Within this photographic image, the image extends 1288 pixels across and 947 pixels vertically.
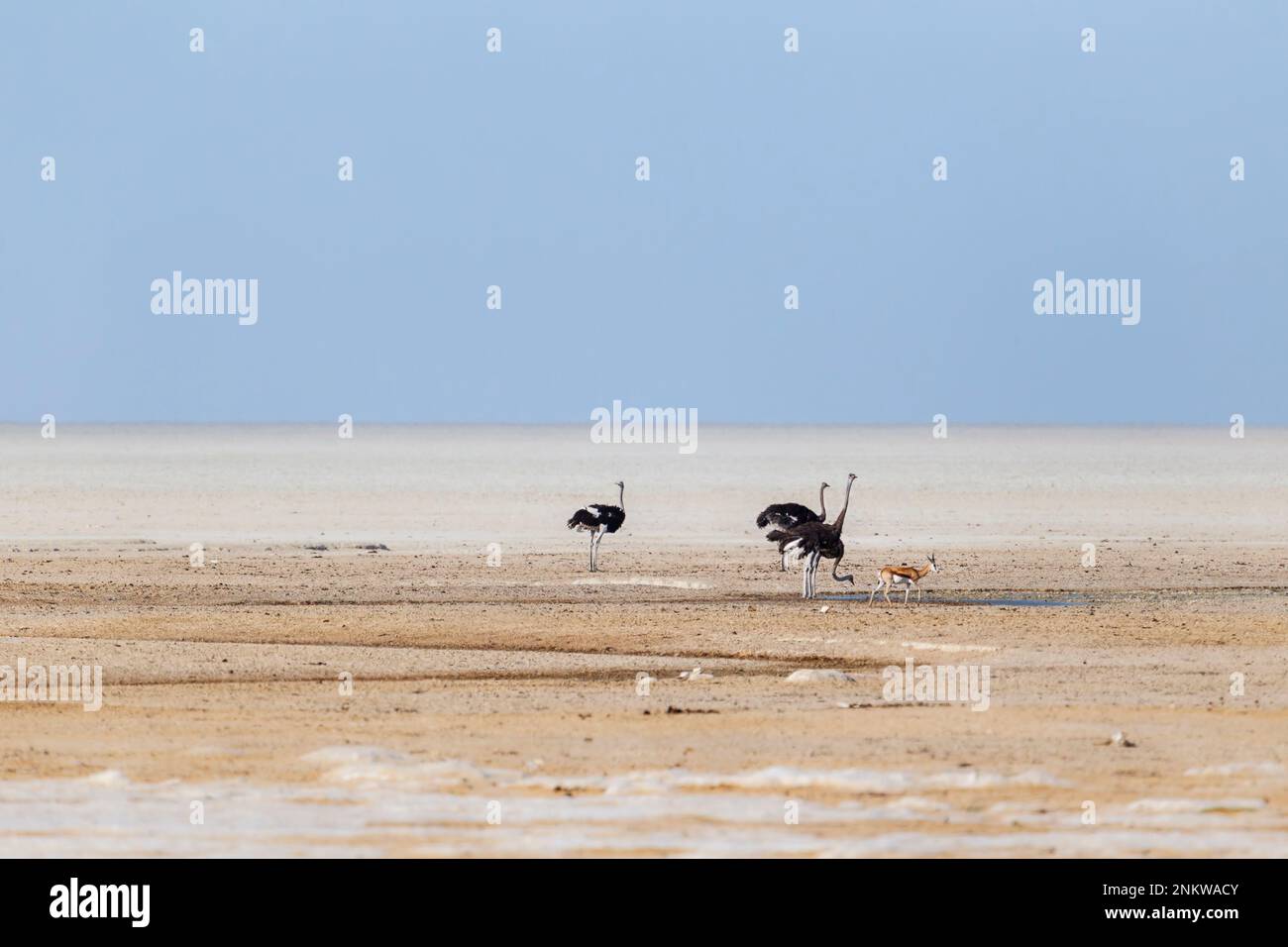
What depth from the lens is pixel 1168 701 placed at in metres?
17.6

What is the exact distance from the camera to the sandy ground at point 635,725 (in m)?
12.3

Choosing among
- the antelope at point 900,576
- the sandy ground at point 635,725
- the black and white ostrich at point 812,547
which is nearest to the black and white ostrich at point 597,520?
the sandy ground at point 635,725

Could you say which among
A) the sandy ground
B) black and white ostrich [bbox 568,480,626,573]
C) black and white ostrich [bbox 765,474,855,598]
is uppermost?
black and white ostrich [bbox 568,480,626,573]

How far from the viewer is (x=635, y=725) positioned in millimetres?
16125

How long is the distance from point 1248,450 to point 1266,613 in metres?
114

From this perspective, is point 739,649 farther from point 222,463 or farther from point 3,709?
point 222,463

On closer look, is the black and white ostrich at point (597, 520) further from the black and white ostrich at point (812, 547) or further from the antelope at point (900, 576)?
the antelope at point (900, 576)

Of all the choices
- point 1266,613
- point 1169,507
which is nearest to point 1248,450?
point 1169,507

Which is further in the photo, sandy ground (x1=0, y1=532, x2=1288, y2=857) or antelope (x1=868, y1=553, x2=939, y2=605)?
antelope (x1=868, y1=553, x2=939, y2=605)

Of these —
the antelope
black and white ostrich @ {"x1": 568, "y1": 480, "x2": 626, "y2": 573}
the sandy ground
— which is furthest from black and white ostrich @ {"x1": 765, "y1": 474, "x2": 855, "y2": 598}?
black and white ostrich @ {"x1": 568, "y1": 480, "x2": 626, "y2": 573}

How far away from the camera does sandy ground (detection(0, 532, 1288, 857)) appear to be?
484 inches

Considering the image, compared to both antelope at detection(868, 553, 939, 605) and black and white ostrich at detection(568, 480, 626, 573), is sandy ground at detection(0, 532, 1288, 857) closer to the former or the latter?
antelope at detection(868, 553, 939, 605)

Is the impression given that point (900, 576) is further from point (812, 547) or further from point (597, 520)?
point (597, 520)

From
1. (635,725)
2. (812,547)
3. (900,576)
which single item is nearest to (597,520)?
(812,547)
